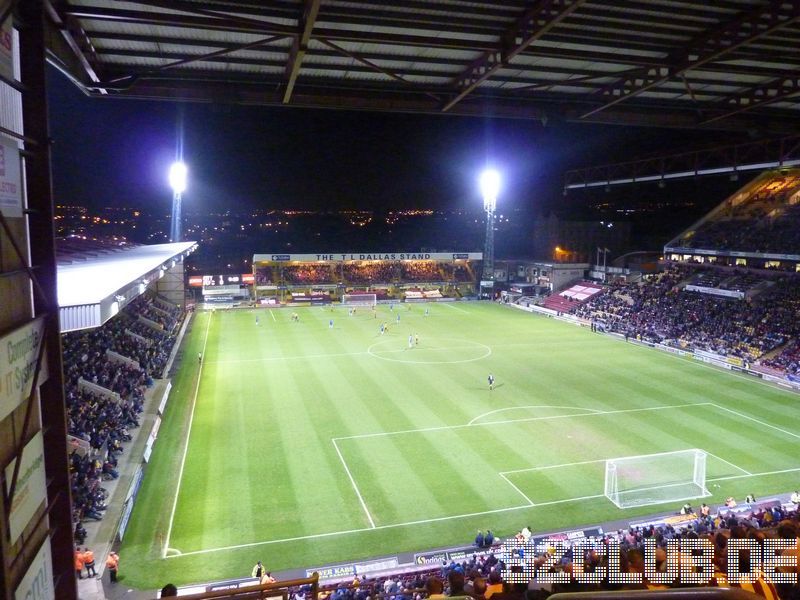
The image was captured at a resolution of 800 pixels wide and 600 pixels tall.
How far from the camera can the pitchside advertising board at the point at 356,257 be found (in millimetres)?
57250

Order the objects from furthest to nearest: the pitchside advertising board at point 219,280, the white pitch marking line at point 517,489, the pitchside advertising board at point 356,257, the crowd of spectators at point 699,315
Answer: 1. the pitchside advertising board at point 356,257
2. the pitchside advertising board at point 219,280
3. the crowd of spectators at point 699,315
4. the white pitch marking line at point 517,489

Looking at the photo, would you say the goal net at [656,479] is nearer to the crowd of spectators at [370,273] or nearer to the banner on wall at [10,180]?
the banner on wall at [10,180]

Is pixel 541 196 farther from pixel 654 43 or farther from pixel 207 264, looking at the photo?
pixel 654 43

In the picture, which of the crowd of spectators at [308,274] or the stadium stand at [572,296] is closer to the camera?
the stadium stand at [572,296]

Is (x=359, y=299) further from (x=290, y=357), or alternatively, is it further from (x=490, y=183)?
(x=290, y=357)

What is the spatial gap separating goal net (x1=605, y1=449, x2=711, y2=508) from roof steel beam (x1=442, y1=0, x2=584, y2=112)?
10.9 metres

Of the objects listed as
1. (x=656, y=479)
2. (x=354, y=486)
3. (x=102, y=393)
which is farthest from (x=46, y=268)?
(x=656, y=479)

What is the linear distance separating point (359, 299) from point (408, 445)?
39045 millimetres

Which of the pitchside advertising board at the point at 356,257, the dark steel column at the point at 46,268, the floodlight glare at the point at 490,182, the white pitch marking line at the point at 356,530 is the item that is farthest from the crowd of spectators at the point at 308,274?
the dark steel column at the point at 46,268

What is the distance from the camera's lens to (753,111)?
597 inches

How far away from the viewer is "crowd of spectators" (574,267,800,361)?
32.2 m

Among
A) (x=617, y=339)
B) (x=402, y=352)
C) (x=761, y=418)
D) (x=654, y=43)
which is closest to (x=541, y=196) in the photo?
(x=617, y=339)

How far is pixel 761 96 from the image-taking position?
13.8 m

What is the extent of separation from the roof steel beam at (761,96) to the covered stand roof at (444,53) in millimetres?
36
